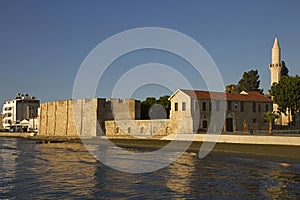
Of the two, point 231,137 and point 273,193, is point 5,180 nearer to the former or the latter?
point 273,193

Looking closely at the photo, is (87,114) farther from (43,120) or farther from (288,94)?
(288,94)

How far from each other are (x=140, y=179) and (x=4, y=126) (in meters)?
131

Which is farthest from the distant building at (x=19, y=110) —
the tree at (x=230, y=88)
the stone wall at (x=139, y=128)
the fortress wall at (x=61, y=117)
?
the stone wall at (x=139, y=128)

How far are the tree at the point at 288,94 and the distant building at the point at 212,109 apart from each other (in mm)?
7130

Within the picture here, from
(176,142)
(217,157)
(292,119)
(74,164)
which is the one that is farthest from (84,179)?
(292,119)

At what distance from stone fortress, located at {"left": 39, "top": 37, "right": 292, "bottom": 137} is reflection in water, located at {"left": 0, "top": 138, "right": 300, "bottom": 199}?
22418 millimetres

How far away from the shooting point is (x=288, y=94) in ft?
219

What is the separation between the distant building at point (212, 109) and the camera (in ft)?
172

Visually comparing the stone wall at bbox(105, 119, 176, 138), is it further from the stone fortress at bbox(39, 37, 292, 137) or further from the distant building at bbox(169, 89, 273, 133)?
the distant building at bbox(169, 89, 273, 133)

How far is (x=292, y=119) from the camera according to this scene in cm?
7000

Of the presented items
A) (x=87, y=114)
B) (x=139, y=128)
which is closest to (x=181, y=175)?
(x=139, y=128)

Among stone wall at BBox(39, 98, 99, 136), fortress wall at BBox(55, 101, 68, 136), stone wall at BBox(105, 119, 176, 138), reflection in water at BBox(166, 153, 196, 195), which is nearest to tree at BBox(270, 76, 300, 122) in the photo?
stone wall at BBox(105, 119, 176, 138)

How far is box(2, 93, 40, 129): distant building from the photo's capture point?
13712 cm

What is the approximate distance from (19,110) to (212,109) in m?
99.4
